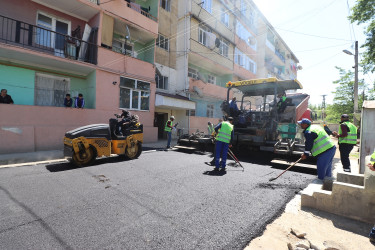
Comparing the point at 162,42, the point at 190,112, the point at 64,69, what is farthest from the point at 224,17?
the point at 64,69

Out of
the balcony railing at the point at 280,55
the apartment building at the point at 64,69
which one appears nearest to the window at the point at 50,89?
the apartment building at the point at 64,69

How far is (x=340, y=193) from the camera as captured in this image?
10.0ft

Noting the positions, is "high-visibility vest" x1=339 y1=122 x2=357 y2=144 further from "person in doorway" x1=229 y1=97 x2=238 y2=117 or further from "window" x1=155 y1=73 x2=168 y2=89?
"window" x1=155 y1=73 x2=168 y2=89

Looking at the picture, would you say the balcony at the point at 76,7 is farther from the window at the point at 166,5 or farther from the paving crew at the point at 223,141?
the paving crew at the point at 223,141

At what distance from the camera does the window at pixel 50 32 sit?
30.3 feet

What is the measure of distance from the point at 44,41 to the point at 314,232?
39.9 feet

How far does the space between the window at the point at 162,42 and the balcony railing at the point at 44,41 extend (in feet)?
17.6

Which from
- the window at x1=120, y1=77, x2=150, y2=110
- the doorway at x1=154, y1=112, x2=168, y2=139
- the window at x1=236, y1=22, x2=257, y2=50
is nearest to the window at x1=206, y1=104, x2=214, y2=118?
the doorway at x1=154, y1=112, x2=168, y2=139

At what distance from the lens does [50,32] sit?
30.8 ft

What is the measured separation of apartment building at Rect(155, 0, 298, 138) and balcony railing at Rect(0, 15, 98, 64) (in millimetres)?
4569

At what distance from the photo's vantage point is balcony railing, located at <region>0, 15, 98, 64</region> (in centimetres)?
834

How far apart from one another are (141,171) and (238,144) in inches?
160

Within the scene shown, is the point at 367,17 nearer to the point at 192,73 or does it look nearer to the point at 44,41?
the point at 192,73

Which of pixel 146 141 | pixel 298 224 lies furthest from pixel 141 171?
pixel 146 141
